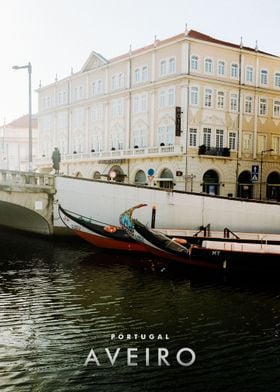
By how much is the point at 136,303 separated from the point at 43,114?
47906 millimetres

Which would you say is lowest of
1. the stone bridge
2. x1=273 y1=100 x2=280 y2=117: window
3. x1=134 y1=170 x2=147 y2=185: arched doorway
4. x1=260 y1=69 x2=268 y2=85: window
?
the stone bridge

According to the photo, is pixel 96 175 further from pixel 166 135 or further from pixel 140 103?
pixel 166 135

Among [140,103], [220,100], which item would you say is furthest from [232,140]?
[140,103]

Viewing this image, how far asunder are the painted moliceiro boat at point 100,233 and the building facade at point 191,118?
31.7 ft

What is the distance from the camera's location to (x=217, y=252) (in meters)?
21.4

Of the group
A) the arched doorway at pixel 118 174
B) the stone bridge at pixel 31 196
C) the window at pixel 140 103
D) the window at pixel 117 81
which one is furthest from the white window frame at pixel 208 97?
the stone bridge at pixel 31 196

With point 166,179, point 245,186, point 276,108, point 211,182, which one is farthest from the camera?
point 276,108

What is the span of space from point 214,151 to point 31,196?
729 inches

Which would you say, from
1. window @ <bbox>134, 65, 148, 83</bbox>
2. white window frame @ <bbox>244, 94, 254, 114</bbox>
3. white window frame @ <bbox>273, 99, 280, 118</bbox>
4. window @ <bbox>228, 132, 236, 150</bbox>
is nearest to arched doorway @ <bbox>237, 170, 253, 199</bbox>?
window @ <bbox>228, 132, 236, 150</bbox>

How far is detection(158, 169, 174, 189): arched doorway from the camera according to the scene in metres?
40.7

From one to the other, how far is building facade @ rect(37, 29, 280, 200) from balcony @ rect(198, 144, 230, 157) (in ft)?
0.31

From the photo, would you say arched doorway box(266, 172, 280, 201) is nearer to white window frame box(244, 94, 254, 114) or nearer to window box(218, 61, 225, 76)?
white window frame box(244, 94, 254, 114)

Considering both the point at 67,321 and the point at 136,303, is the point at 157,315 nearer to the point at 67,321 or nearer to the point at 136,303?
the point at 136,303

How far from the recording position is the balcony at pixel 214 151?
1587 inches
